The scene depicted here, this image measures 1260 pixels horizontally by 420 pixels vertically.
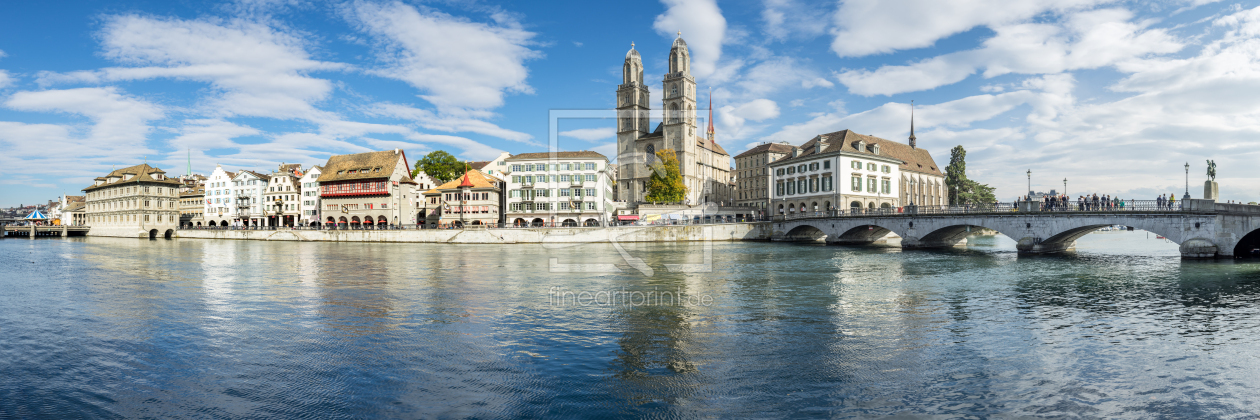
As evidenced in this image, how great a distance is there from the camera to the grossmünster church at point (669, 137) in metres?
106

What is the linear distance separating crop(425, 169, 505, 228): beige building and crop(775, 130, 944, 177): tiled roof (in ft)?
144

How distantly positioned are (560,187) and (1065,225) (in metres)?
65.5

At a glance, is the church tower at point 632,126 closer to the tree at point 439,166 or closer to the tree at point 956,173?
the tree at point 439,166

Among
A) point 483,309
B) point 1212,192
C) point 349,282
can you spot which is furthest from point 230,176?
point 1212,192

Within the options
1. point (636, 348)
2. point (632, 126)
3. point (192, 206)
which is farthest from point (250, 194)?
point (636, 348)

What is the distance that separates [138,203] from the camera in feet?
332

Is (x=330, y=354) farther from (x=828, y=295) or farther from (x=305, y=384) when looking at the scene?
(x=828, y=295)

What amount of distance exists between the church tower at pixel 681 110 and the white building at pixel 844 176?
18.3m

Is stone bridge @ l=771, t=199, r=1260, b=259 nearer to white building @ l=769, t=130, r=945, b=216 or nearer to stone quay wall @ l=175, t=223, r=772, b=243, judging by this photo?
stone quay wall @ l=175, t=223, r=772, b=243

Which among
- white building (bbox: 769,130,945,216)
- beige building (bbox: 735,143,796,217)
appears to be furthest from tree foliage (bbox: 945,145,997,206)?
beige building (bbox: 735,143,796,217)

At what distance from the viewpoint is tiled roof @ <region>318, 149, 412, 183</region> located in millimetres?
94312

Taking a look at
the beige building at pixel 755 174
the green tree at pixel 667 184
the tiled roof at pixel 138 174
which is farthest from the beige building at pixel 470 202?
the tiled roof at pixel 138 174

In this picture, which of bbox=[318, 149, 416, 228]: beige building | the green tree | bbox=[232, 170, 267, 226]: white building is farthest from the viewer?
bbox=[232, 170, 267, 226]: white building

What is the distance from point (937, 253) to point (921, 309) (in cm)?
3206
